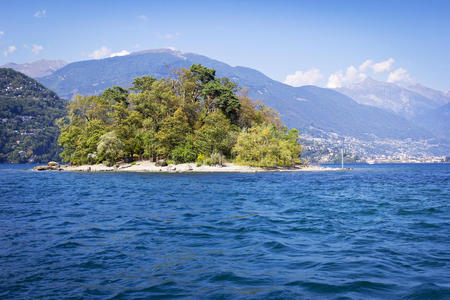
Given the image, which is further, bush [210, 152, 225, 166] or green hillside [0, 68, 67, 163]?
green hillside [0, 68, 67, 163]

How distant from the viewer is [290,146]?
274 feet

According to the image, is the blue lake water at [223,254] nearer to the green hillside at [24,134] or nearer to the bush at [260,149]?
the bush at [260,149]

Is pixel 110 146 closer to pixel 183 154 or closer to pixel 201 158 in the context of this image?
pixel 183 154

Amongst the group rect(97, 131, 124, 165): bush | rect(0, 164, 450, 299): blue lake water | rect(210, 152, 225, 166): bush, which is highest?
rect(97, 131, 124, 165): bush

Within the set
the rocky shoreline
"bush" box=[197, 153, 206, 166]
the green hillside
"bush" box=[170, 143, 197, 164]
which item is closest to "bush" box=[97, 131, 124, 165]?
the rocky shoreline

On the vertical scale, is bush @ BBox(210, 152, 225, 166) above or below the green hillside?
below

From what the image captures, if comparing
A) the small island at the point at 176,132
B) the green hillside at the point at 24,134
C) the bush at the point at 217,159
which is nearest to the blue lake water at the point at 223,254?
the small island at the point at 176,132

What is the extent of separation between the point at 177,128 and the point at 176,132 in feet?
3.19

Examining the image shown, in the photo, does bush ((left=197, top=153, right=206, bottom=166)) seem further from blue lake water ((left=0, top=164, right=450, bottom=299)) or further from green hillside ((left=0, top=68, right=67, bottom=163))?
green hillside ((left=0, top=68, right=67, bottom=163))

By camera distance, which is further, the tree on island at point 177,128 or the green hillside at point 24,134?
the green hillside at point 24,134

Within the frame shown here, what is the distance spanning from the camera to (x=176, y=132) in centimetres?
7869

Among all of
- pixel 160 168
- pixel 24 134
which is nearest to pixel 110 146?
pixel 160 168

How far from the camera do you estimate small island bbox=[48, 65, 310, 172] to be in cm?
7594

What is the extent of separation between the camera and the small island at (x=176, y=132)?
2990 inches
